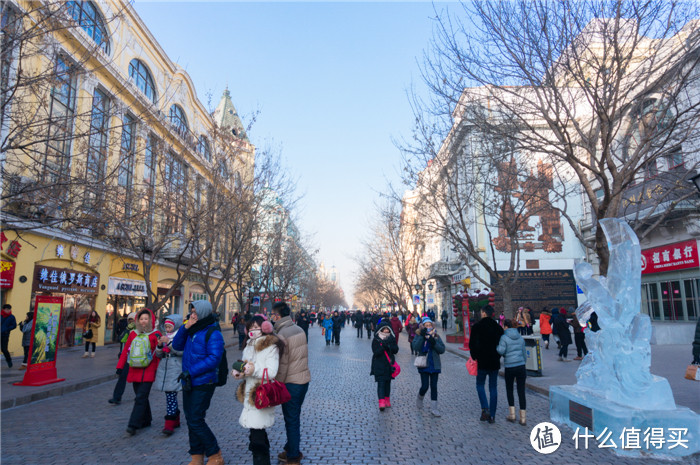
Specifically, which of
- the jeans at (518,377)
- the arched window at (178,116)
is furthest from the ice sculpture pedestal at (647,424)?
the arched window at (178,116)

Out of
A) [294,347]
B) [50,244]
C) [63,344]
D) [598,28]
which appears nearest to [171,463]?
[294,347]

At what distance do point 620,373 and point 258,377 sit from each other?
462 cm

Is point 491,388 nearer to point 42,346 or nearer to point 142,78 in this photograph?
point 42,346

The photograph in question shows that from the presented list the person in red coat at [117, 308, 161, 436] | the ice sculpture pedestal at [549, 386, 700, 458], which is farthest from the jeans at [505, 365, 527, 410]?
the person in red coat at [117, 308, 161, 436]

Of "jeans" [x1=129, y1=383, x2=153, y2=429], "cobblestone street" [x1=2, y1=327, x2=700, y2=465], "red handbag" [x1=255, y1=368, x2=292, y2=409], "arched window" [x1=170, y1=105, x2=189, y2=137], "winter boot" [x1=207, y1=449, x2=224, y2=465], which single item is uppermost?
"arched window" [x1=170, y1=105, x2=189, y2=137]

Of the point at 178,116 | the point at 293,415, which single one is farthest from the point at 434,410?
the point at 178,116

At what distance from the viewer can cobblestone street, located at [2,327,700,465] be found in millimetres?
5371

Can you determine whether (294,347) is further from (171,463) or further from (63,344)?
(63,344)

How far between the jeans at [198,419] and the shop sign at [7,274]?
45.0 ft

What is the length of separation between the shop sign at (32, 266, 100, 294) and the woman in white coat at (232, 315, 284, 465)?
15.9 m

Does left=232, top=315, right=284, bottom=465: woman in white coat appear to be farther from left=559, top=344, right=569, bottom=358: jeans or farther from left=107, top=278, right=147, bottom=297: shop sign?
left=107, top=278, right=147, bottom=297: shop sign

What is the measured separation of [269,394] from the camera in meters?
4.46

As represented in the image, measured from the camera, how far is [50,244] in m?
17.4

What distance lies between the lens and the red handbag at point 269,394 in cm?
443
